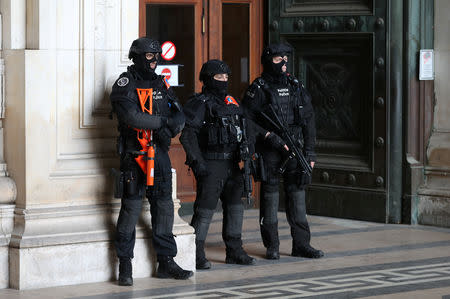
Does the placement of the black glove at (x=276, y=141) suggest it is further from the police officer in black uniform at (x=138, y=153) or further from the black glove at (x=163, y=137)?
the black glove at (x=163, y=137)

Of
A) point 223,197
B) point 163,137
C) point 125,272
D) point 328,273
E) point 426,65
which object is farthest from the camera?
point 426,65

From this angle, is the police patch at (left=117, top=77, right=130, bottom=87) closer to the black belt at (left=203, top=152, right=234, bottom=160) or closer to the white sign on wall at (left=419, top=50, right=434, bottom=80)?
the black belt at (left=203, top=152, right=234, bottom=160)

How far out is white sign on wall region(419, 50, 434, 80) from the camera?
38.4ft

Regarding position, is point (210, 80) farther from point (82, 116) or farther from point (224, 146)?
point (82, 116)

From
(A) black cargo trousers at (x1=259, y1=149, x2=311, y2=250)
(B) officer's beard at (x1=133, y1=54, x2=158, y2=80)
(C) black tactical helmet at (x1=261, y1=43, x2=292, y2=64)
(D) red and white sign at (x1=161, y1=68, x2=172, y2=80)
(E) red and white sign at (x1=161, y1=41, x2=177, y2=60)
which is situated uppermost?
(E) red and white sign at (x1=161, y1=41, x2=177, y2=60)

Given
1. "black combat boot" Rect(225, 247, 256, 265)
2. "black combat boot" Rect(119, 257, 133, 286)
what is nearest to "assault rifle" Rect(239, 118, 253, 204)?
"black combat boot" Rect(225, 247, 256, 265)

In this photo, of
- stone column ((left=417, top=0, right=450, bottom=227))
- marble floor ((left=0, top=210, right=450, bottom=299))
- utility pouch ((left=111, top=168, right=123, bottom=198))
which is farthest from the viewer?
stone column ((left=417, top=0, right=450, bottom=227))

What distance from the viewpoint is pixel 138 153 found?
8430 millimetres

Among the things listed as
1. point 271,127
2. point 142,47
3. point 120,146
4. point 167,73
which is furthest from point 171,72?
point 120,146

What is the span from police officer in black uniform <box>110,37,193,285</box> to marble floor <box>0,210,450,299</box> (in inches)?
10.6

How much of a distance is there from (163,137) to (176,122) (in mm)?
160

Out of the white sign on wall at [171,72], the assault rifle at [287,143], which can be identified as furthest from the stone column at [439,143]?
the white sign on wall at [171,72]

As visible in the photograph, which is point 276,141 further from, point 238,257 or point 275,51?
point 238,257

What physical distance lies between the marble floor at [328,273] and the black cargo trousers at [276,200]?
21 cm
